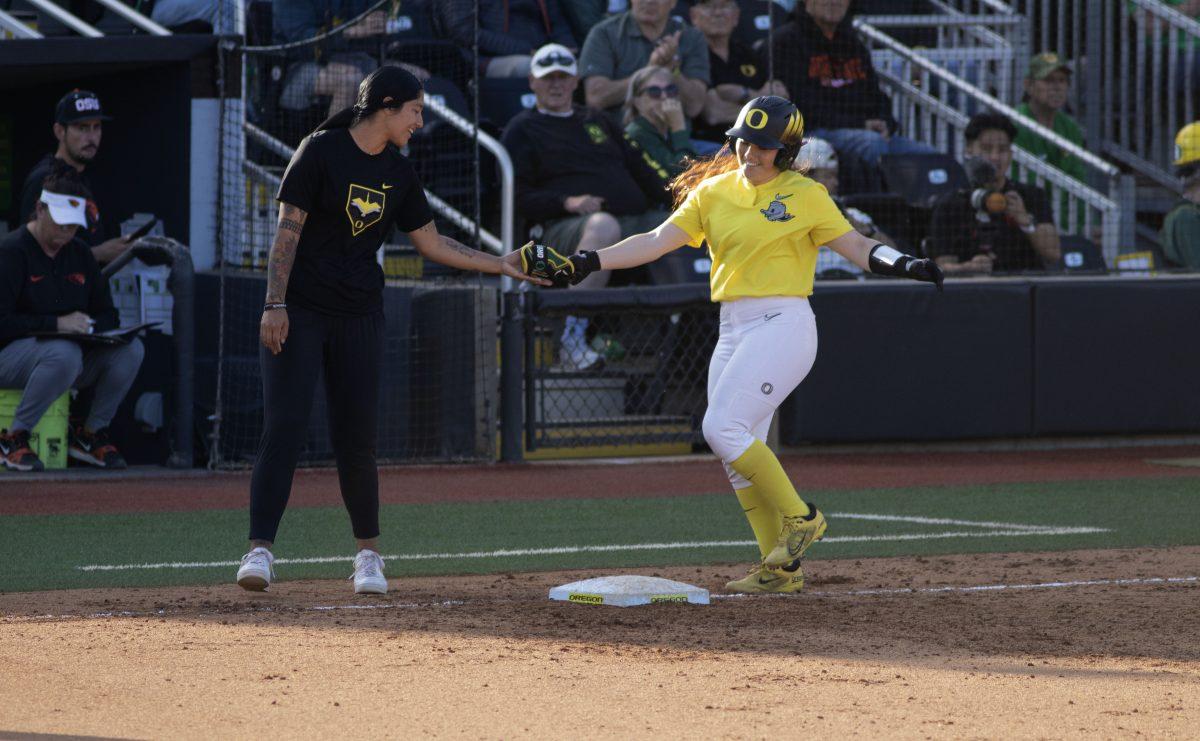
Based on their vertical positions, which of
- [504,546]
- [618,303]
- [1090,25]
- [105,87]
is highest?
[1090,25]

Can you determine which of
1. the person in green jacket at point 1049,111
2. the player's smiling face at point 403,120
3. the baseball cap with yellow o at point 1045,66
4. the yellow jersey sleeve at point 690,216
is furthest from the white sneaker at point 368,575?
the baseball cap with yellow o at point 1045,66

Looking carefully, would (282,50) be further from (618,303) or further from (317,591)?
(317,591)

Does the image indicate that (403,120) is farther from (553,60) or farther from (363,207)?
(553,60)

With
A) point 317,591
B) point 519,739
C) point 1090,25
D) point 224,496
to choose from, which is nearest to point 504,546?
point 317,591

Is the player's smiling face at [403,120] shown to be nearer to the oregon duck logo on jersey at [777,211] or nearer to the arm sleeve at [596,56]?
the oregon duck logo on jersey at [777,211]

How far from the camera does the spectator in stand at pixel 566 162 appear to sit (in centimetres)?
1370

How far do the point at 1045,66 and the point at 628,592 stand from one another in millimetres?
11028

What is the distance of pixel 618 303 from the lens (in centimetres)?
1316

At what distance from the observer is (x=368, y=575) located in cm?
666

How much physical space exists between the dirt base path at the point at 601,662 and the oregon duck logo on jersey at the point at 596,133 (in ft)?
24.0

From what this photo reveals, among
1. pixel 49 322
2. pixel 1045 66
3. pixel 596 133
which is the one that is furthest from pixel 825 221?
pixel 1045 66

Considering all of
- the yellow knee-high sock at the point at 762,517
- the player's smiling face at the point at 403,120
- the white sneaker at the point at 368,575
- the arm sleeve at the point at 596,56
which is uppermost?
the arm sleeve at the point at 596,56

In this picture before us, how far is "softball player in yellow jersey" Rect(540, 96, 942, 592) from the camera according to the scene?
677 cm

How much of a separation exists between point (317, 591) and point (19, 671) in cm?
190
